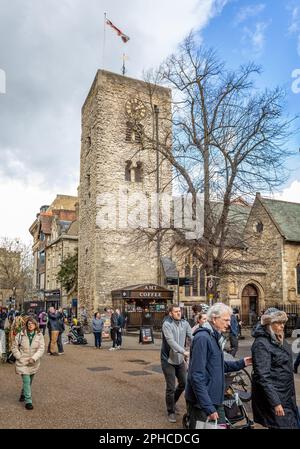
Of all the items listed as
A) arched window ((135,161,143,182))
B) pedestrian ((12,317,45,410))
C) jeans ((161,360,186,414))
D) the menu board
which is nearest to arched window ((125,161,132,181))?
arched window ((135,161,143,182))

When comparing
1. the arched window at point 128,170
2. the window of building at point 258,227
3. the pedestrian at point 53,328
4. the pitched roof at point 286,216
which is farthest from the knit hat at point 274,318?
the window of building at point 258,227

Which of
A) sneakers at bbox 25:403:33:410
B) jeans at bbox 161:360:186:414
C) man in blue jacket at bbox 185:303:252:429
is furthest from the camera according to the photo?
sneakers at bbox 25:403:33:410

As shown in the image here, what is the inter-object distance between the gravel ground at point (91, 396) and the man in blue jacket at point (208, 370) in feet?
7.76

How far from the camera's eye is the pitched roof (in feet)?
110

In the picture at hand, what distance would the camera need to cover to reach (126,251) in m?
31.1

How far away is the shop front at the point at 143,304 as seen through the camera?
1029 inches

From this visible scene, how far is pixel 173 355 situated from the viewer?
22.5 ft

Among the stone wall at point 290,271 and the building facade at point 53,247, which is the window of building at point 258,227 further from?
the building facade at point 53,247

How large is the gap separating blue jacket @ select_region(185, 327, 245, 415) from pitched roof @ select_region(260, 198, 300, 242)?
29969mm

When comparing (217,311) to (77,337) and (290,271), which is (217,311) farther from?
(290,271)

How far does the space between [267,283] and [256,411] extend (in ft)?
104

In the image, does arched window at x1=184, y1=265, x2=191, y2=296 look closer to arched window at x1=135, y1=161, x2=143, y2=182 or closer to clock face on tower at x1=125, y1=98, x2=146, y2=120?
arched window at x1=135, y1=161, x2=143, y2=182
